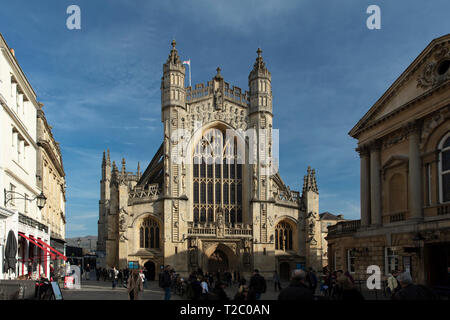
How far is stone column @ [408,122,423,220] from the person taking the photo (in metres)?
22.7

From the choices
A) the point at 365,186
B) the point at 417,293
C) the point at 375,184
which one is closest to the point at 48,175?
the point at 365,186

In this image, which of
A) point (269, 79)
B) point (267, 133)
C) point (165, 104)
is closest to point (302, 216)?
point (267, 133)

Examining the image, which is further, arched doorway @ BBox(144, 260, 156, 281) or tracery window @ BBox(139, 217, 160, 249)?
tracery window @ BBox(139, 217, 160, 249)

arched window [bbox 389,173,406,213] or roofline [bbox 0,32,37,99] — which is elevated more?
Result: roofline [bbox 0,32,37,99]

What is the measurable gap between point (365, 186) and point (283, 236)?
22875 mm

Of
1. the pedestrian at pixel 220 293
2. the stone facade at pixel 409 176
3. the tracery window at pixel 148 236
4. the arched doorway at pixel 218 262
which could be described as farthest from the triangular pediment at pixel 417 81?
the tracery window at pixel 148 236

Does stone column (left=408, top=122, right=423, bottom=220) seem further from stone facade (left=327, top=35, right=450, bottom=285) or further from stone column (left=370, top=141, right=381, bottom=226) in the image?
stone column (left=370, top=141, right=381, bottom=226)

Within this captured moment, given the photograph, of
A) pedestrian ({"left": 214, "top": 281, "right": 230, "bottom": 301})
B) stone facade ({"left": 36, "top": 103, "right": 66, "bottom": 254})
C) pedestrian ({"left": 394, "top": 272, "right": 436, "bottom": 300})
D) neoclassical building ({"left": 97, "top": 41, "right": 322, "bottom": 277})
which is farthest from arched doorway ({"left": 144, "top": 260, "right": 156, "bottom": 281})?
pedestrian ({"left": 394, "top": 272, "right": 436, "bottom": 300})

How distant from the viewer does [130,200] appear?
4622 centimetres

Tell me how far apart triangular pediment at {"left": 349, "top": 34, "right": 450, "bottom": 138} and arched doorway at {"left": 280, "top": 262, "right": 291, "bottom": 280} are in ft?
81.8

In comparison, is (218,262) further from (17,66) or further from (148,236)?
(17,66)

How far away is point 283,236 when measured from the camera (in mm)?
49344

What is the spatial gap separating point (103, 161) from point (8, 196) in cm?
5078

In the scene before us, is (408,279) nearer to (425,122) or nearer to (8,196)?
(425,122)
